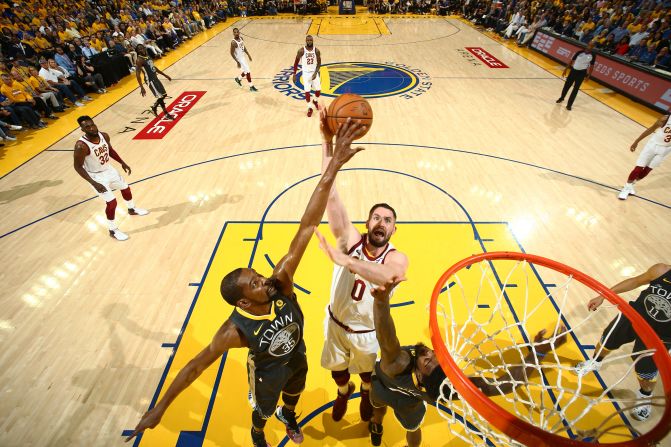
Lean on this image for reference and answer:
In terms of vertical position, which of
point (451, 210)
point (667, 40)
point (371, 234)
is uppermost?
point (371, 234)

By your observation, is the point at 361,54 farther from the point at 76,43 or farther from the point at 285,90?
the point at 76,43

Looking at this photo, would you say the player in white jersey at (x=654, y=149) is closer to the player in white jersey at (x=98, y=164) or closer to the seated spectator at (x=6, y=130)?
the player in white jersey at (x=98, y=164)

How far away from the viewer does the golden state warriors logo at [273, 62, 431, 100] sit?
35.0 ft

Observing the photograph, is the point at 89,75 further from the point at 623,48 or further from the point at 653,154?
the point at 623,48

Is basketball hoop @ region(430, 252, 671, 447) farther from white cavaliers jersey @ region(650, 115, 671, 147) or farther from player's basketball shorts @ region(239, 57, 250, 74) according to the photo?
player's basketball shorts @ region(239, 57, 250, 74)

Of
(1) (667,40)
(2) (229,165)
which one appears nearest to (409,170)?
(2) (229,165)

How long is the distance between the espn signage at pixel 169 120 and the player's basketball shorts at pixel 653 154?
9.87 meters

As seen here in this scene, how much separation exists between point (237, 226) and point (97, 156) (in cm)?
221

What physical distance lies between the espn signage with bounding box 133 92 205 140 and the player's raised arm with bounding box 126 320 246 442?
7672 millimetres

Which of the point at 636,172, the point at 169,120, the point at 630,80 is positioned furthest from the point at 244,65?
the point at 630,80

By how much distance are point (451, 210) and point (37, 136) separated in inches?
398

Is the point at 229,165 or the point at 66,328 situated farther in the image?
the point at 229,165

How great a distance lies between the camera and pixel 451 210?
19.5 ft

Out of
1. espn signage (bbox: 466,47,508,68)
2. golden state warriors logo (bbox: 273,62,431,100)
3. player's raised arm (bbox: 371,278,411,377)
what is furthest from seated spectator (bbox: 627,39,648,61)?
player's raised arm (bbox: 371,278,411,377)
